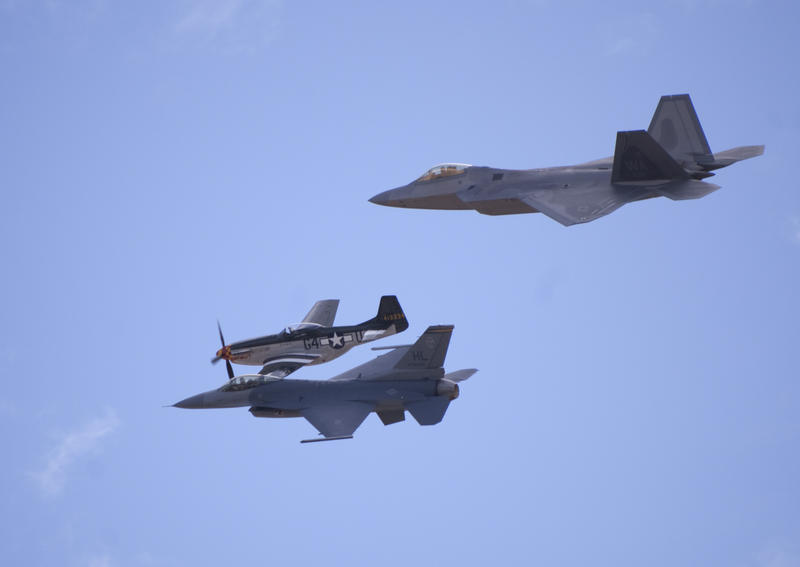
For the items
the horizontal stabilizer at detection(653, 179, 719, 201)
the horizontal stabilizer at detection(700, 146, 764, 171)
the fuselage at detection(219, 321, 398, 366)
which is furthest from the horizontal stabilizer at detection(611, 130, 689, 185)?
the fuselage at detection(219, 321, 398, 366)

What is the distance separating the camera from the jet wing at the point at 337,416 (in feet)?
130

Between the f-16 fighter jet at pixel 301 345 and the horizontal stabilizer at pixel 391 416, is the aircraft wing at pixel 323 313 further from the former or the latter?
the horizontal stabilizer at pixel 391 416

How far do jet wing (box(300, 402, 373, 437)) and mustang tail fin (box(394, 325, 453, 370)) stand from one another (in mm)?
2358

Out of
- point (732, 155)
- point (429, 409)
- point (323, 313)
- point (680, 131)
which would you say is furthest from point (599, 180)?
point (323, 313)

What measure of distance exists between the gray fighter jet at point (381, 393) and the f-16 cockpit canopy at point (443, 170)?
28.3 feet

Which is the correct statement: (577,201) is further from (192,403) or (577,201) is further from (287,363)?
(192,403)

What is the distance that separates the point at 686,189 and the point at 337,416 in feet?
49.2

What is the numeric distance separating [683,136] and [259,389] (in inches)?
765

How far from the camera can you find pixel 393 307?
5181 centimetres

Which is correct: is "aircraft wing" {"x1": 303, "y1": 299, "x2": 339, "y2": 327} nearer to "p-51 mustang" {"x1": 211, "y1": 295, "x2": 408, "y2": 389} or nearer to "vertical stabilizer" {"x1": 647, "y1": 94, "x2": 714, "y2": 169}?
"p-51 mustang" {"x1": 211, "y1": 295, "x2": 408, "y2": 389}

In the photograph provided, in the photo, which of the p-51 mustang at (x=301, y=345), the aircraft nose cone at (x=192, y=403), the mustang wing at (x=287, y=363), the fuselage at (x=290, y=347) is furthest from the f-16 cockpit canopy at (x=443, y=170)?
the aircraft nose cone at (x=192, y=403)

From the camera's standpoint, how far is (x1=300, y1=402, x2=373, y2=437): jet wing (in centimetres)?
3959

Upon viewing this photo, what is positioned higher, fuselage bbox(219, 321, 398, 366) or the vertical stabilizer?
the vertical stabilizer

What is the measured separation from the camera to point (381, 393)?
134 ft
